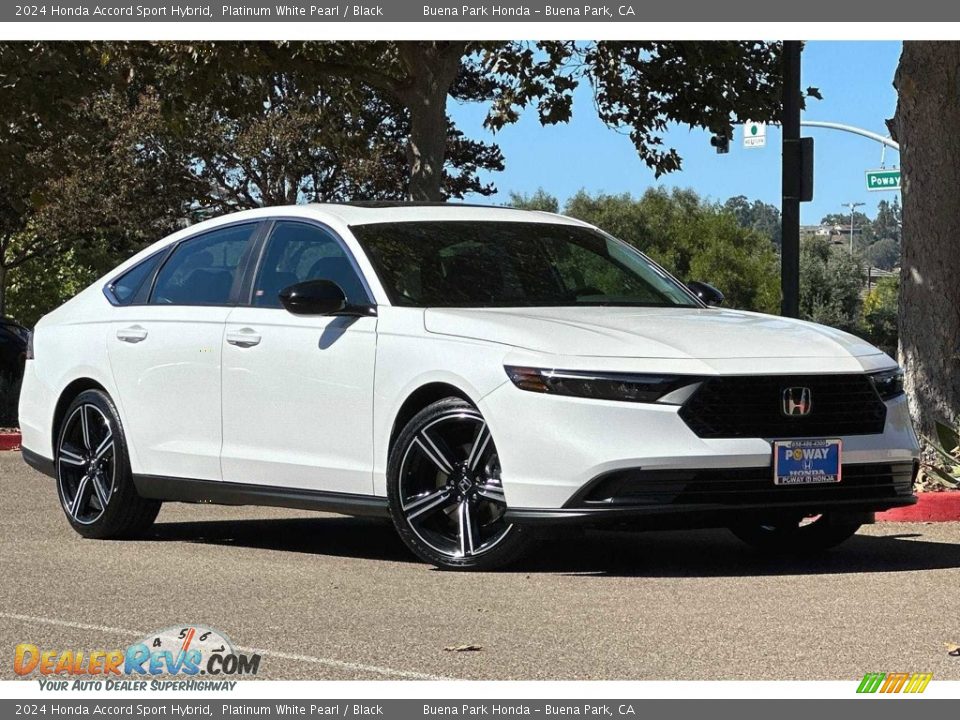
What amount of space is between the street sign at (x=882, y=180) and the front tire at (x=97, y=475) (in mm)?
36253

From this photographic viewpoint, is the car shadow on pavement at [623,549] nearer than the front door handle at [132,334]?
Yes

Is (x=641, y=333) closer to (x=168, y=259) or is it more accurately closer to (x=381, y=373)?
(x=381, y=373)

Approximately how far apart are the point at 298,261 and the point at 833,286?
56978 mm

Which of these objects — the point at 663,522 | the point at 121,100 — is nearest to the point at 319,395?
the point at 663,522

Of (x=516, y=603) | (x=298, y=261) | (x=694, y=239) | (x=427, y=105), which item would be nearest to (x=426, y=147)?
(x=427, y=105)

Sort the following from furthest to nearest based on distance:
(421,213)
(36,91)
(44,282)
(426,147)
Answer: (44,282) → (36,91) → (426,147) → (421,213)

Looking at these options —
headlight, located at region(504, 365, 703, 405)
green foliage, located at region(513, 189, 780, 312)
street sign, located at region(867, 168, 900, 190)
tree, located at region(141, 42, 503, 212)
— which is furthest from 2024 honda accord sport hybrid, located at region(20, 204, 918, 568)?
green foliage, located at region(513, 189, 780, 312)

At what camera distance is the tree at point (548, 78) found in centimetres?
1786

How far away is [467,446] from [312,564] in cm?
117

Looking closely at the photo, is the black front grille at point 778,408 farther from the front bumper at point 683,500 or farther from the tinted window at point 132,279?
the tinted window at point 132,279

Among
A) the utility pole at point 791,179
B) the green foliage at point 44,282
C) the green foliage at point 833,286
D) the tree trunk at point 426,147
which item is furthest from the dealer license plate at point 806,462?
the green foliage at point 833,286

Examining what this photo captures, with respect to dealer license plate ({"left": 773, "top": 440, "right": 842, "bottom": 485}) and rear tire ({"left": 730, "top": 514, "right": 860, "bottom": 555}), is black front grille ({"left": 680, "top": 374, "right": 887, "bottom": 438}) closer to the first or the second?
dealer license plate ({"left": 773, "top": 440, "right": 842, "bottom": 485})

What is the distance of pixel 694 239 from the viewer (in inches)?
3361

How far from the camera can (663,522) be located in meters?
8.03
